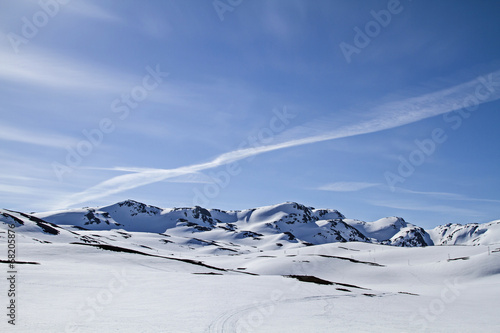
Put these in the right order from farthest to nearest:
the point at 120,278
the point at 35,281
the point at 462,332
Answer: the point at 120,278, the point at 35,281, the point at 462,332

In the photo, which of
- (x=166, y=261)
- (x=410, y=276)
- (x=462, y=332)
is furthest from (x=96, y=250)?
(x=410, y=276)

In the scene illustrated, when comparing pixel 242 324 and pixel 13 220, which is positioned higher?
pixel 13 220

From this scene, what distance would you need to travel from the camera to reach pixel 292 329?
63.6 ft

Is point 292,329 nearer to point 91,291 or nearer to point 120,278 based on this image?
point 91,291

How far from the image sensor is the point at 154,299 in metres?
26.2

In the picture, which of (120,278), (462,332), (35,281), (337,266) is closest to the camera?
(462,332)

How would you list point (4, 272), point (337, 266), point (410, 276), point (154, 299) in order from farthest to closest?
point (337, 266), point (410, 276), point (4, 272), point (154, 299)

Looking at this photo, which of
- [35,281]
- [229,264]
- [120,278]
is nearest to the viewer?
[35,281]

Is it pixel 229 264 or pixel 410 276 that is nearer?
pixel 410 276

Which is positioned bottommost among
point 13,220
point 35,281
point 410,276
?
point 410,276

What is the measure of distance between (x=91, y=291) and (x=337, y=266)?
5960 centimetres

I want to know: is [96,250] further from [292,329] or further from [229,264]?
[292,329]

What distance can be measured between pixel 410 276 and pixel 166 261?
167 feet

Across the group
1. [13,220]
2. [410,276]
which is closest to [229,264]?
[410,276]
